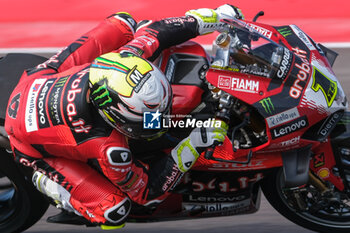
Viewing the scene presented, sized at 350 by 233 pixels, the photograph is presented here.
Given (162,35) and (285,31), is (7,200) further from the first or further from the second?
(285,31)

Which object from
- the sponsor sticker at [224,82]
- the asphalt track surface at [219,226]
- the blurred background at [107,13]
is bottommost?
the asphalt track surface at [219,226]

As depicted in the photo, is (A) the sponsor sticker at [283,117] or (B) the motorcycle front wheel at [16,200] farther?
(B) the motorcycle front wheel at [16,200]

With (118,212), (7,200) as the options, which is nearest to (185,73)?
(118,212)

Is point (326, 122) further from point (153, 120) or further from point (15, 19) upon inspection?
point (15, 19)

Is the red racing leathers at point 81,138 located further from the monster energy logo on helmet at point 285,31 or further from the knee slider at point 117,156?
the monster energy logo on helmet at point 285,31

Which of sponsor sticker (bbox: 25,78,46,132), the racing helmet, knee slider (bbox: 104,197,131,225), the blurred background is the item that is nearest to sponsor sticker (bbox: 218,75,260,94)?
the racing helmet

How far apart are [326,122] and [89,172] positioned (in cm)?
149

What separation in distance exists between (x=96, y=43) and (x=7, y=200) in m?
1.41

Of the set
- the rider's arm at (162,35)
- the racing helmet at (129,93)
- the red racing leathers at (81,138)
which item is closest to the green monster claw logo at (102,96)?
the racing helmet at (129,93)

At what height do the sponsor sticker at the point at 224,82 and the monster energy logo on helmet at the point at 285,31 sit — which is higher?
the monster energy logo on helmet at the point at 285,31

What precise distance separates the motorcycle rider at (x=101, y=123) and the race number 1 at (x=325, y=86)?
0.60 metres

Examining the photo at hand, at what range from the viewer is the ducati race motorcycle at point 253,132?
12.5 feet

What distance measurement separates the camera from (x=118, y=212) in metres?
4.00

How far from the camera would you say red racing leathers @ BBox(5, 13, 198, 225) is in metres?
3.72
